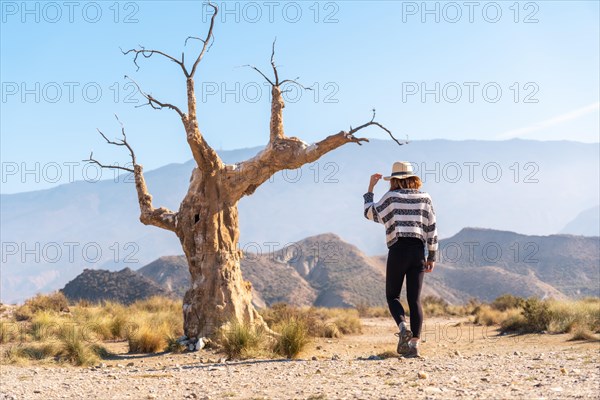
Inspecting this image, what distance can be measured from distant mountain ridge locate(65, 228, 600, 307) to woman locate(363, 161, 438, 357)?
33.8 m

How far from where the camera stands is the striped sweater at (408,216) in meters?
9.60

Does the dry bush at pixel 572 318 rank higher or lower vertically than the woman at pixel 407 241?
lower

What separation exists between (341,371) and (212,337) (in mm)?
5527

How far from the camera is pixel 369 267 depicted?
60.0m

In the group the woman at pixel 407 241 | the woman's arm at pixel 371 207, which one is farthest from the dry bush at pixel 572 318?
the woman's arm at pixel 371 207

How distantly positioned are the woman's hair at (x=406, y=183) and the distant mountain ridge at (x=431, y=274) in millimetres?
33906

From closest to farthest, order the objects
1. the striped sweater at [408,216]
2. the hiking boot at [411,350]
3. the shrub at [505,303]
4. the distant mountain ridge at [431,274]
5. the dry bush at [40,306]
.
Answer: the striped sweater at [408,216] < the hiking boot at [411,350] < the dry bush at [40,306] < the shrub at [505,303] < the distant mountain ridge at [431,274]

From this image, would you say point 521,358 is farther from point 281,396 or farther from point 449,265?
point 449,265

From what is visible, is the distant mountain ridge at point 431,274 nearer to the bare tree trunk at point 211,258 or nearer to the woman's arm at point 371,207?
the bare tree trunk at point 211,258

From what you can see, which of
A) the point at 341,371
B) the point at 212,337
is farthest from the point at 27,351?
the point at 341,371

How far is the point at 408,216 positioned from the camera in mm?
9609

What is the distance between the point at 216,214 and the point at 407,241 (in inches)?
219

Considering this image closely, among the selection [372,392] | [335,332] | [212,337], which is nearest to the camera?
[372,392]

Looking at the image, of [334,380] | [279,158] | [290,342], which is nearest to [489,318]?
[279,158]
